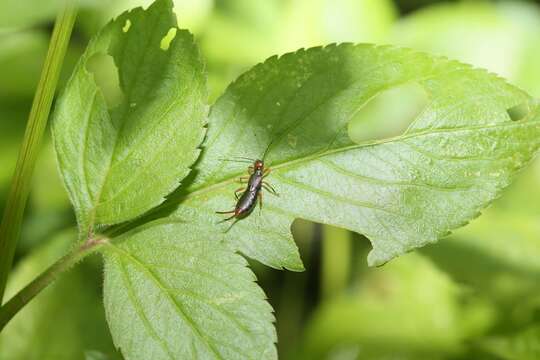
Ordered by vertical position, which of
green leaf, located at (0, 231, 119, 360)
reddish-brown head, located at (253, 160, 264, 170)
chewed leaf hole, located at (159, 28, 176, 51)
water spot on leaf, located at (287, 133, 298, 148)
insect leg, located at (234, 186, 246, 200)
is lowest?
green leaf, located at (0, 231, 119, 360)

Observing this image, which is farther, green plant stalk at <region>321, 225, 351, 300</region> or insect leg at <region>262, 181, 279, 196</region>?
green plant stalk at <region>321, 225, 351, 300</region>

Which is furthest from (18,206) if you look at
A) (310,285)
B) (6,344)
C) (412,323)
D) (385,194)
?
(310,285)

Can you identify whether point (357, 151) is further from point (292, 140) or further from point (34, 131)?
point (34, 131)

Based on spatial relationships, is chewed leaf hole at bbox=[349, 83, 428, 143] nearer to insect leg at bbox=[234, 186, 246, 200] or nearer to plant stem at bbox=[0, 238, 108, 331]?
insect leg at bbox=[234, 186, 246, 200]

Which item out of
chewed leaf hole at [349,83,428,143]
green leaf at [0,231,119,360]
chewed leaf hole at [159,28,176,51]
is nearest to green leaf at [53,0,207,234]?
chewed leaf hole at [159,28,176,51]

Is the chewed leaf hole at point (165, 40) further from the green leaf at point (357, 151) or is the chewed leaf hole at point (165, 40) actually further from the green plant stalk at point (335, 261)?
the green plant stalk at point (335, 261)

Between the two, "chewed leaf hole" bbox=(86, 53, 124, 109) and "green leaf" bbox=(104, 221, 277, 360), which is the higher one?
"chewed leaf hole" bbox=(86, 53, 124, 109)

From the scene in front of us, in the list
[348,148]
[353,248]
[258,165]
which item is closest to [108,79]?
[353,248]
